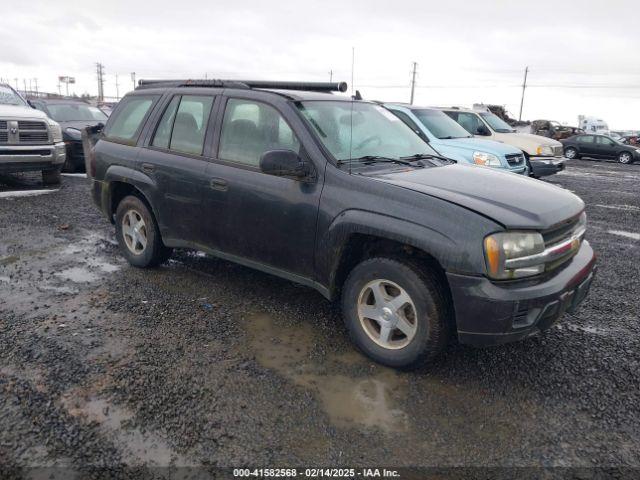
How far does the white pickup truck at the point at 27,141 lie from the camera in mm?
8844

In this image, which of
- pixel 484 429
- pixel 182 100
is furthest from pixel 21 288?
pixel 484 429

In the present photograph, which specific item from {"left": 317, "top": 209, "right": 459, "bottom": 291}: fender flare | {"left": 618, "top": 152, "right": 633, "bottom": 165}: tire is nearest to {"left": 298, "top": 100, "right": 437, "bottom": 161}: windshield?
{"left": 317, "top": 209, "right": 459, "bottom": 291}: fender flare

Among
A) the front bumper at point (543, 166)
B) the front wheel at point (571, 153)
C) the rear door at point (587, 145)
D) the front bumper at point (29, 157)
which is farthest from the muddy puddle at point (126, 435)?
the rear door at point (587, 145)

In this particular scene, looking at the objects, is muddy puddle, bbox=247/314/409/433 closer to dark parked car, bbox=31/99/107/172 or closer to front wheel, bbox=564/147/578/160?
dark parked car, bbox=31/99/107/172

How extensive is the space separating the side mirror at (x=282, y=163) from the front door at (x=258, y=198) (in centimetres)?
14

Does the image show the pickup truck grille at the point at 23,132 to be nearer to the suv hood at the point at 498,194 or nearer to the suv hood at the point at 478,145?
the suv hood at the point at 478,145

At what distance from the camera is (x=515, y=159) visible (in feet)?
32.1

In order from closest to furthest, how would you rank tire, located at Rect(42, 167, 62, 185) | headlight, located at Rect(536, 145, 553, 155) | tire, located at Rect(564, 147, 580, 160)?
tire, located at Rect(42, 167, 62, 185) → headlight, located at Rect(536, 145, 553, 155) → tire, located at Rect(564, 147, 580, 160)

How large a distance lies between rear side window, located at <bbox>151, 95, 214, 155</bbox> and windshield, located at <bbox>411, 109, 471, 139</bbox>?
594 centimetres

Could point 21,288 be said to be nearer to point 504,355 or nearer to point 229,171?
point 229,171

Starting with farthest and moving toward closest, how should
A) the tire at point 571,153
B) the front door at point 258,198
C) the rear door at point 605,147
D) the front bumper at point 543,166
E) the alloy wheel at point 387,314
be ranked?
the tire at point 571,153 < the rear door at point 605,147 < the front bumper at point 543,166 < the front door at point 258,198 < the alloy wheel at point 387,314

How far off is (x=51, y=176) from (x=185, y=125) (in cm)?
683

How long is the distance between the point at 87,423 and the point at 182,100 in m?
2.97

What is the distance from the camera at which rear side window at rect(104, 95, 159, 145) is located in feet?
16.3
